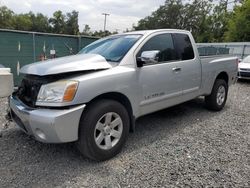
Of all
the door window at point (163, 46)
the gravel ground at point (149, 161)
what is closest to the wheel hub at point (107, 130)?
the gravel ground at point (149, 161)

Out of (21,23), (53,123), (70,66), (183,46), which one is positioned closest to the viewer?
(53,123)

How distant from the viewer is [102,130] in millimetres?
3283

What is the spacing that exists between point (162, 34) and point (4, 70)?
8.66 feet

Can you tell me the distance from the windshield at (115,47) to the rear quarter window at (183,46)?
0.96 m

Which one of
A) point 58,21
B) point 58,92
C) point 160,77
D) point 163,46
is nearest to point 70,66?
point 58,92

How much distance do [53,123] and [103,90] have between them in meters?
0.76

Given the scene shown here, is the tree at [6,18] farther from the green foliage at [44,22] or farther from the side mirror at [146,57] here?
the side mirror at [146,57]

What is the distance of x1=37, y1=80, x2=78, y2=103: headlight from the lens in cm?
292

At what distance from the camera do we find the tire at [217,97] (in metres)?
5.64

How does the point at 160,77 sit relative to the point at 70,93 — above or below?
above

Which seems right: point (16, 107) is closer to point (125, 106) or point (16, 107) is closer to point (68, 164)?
point (68, 164)

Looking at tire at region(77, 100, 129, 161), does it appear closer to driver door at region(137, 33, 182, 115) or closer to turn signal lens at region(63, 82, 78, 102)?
turn signal lens at region(63, 82, 78, 102)

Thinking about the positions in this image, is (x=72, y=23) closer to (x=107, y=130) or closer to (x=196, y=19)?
(x=196, y=19)

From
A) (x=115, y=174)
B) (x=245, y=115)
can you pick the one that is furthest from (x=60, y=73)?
(x=245, y=115)
